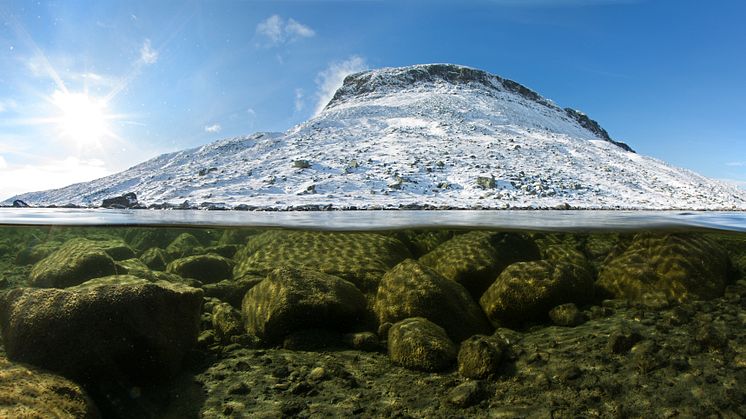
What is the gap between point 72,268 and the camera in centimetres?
745

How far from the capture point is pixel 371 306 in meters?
6.43

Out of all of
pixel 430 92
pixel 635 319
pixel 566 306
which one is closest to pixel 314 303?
pixel 566 306

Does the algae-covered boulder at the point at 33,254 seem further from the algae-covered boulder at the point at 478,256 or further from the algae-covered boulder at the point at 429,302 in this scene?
the algae-covered boulder at the point at 478,256

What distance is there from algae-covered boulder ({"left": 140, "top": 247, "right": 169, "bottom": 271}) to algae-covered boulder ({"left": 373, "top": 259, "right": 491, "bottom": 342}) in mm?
6225

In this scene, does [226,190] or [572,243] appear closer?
[572,243]

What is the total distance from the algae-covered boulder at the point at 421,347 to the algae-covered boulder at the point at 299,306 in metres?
0.93

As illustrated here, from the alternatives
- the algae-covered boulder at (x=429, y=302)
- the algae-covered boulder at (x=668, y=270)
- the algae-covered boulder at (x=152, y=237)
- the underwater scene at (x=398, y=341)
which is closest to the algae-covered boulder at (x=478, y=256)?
the underwater scene at (x=398, y=341)

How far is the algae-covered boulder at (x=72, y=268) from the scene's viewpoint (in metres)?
7.34

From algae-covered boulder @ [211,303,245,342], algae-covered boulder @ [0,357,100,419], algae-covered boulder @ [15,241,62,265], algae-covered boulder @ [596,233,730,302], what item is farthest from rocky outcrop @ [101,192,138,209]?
algae-covered boulder @ [596,233,730,302]

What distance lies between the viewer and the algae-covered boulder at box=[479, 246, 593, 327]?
5.91 m

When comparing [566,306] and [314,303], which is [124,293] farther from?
[566,306]

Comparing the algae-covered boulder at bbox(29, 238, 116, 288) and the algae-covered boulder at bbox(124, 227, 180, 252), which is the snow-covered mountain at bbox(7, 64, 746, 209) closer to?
the algae-covered boulder at bbox(124, 227, 180, 252)

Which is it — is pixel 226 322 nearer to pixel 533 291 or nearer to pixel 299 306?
pixel 299 306

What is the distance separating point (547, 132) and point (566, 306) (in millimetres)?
70645
